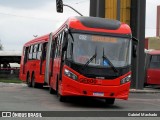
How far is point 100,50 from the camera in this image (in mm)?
18359

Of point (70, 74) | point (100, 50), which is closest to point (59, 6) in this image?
point (100, 50)

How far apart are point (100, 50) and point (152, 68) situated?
2125cm

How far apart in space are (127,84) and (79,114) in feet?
11.5

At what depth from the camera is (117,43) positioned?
18547 millimetres

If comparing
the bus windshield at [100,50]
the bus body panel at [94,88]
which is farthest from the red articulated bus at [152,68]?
the bus body panel at [94,88]

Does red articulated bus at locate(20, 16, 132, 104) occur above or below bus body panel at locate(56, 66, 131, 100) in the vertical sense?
above

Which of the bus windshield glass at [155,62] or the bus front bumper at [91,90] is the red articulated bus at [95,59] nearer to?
the bus front bumper at [91,90]

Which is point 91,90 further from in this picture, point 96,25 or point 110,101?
point 96,25

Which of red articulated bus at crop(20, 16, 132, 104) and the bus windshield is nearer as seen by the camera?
red articulated bus at crop(20, 16, 132, 104)

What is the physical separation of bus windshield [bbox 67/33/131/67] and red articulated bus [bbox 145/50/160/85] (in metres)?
20.5

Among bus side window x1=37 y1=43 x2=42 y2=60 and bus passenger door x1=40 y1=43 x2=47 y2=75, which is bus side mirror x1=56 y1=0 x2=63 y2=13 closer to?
bus side window x1=37 y1=43 x2=42 y2=60

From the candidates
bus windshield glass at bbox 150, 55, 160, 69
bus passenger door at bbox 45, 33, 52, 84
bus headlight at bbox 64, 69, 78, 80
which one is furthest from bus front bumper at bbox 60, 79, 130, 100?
bus windshield glass at bbox 150, 55, 160, 69

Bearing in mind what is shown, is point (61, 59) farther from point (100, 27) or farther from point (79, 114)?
point (79, 114)

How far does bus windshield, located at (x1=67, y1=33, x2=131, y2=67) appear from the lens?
1816 cm
